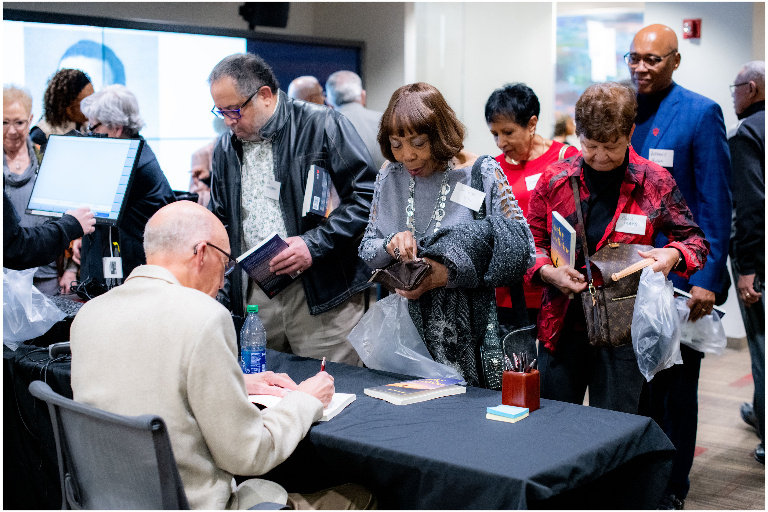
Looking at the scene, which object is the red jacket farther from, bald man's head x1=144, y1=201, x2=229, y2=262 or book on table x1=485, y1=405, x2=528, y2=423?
bald man's head x1=144, y1=201, x2=229, y2=262

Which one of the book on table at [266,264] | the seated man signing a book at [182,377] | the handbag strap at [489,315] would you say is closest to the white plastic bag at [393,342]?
the handbag strap at [489,315]

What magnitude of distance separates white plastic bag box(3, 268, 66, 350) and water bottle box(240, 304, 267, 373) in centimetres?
75

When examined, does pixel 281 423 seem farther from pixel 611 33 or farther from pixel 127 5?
pixel 611 33

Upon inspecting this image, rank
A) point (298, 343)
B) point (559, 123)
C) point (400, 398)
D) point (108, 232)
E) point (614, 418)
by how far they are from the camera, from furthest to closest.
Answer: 1. point (559, 123)
2. point (108, 232)
3. point (298, 343)
4. point (400, 398)
5. point (614, 418)

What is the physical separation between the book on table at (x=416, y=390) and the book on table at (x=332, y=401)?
3.1 inches

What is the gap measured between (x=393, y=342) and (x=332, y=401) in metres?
0.39

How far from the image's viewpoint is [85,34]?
5199 millimetres

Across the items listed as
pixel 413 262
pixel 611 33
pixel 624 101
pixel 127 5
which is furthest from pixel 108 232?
pixel 611 33

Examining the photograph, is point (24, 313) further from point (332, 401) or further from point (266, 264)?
point (332, 401)

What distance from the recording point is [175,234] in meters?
1.80

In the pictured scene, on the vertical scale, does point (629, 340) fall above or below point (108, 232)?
below

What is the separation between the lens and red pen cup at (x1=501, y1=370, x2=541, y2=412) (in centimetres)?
199

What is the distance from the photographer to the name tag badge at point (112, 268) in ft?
10.1

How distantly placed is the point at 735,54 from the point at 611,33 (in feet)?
16.3
